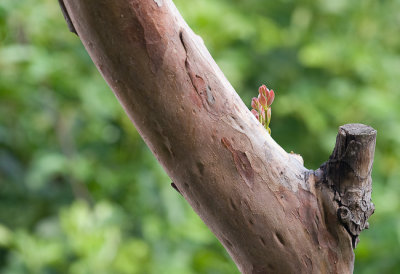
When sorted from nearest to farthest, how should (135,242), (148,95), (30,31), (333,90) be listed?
(148,95) → (135,242) → (30,31) → (333,90)

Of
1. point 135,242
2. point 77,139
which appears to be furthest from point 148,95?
point 77,139

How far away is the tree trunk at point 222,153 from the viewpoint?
0.60 metres

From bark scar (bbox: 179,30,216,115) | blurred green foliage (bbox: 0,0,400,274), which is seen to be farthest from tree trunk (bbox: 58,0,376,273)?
blurred green foliage (bbox: 0,0,400,274)

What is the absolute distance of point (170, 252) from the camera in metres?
1.97

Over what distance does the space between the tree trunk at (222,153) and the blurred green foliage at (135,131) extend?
1203 mm

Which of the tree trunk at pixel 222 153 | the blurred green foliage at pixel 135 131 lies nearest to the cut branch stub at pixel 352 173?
the tree trunk at pixel 222 153

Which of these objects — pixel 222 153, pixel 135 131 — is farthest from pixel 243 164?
pixel 135 131

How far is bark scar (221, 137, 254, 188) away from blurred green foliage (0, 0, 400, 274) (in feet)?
4.04

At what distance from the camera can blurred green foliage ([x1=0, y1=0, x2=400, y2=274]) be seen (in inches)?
75.2

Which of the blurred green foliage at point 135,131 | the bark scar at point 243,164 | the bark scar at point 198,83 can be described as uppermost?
the blurred green foliage at point 135,131

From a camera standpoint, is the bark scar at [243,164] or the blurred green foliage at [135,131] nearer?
the bark scar at [243,164]

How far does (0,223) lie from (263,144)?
1.68 meters

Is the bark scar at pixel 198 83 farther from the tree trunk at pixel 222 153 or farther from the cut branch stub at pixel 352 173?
the cut branch stub at pixel 352 173

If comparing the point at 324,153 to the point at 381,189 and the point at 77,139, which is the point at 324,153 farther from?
the point at 77,139
